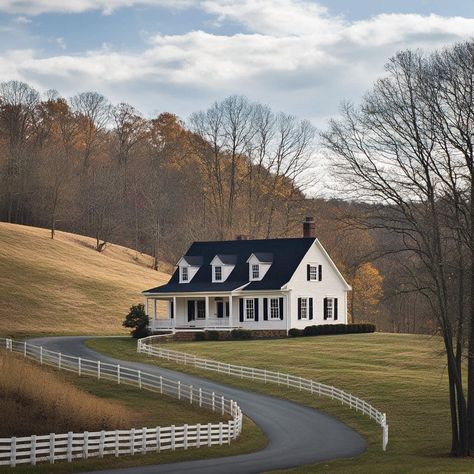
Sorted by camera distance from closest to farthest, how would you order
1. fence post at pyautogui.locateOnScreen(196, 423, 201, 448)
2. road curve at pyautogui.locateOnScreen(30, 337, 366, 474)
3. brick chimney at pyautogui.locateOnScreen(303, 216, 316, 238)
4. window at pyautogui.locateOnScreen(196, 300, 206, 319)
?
road curve at pyautogui.locateOnScreen(30, 337, 366, 474) → fence post at pyautogui.locateOnScreen(196, 423, 201, 448) → window at pyautogui.locateOnScreen(196, 300, 206, 319) → brick chimney at pyautogui.locateOnScreen(303, 216, 316, 238)

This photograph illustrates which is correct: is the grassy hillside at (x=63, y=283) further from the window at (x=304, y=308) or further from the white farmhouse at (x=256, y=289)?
the window at (x=304, y=308)

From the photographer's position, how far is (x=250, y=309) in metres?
72.7

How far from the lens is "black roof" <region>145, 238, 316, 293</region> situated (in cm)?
7331

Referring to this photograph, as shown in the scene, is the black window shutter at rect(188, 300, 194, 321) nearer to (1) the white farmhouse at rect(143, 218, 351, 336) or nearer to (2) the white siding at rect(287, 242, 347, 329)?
(1) the white farmhouse at rect(143, 218, 351, 336)

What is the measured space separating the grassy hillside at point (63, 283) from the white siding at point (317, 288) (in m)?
17.5

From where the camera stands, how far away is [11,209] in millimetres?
118625

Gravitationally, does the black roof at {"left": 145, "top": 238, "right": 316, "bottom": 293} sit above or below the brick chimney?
below

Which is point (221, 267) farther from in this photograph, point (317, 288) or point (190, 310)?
point (317, 288)

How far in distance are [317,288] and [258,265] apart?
4.91 m

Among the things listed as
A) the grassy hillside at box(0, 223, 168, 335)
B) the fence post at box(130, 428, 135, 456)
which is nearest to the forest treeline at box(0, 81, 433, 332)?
the grassy hillside at box(0, 223, 168, 335)

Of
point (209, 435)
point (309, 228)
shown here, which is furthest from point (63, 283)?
point (209, 435)

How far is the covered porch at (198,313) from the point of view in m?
72.4

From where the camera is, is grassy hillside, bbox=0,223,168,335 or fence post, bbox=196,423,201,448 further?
grassy hillside, bbox=0,223,168,335


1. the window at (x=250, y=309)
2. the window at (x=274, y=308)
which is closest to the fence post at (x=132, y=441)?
the window at (x=274, y=308)
